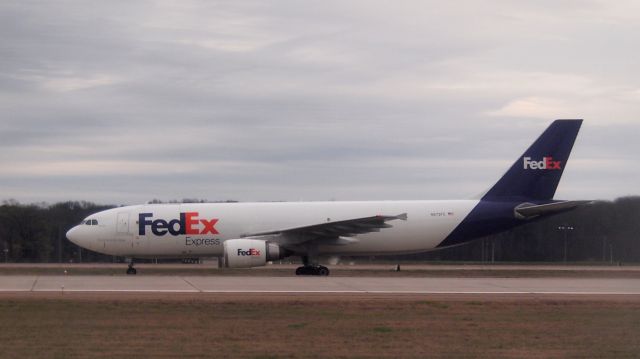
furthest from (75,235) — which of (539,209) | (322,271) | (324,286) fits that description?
(539,209)

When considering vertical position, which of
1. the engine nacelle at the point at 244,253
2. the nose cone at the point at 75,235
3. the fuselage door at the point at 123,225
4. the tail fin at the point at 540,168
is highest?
the tail fin at the point at 540,168

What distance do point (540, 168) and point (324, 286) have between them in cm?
1459

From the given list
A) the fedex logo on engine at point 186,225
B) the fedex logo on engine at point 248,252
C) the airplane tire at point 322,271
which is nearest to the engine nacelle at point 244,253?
the fedex logo on engine at point 248,252

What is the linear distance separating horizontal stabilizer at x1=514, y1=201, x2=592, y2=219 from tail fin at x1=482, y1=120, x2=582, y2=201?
1.64 feet

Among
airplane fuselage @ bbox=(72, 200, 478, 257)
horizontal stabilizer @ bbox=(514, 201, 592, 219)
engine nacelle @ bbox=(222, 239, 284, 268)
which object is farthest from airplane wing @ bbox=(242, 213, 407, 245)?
horizontal stabilizer @ bbox=(514, 201, 592, 219)

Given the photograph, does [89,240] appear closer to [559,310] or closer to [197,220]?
[197,220]

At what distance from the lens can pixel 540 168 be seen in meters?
37.7

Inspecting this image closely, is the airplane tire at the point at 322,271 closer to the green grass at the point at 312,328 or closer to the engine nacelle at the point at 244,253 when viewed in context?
the engine nacelle at the point at 244,253

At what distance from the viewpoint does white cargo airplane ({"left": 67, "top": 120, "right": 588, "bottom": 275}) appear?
37.2 metres

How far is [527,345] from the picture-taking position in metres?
14.9

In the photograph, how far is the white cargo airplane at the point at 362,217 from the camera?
3722 centimetres

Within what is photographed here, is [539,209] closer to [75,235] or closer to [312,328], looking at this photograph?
[75,235]

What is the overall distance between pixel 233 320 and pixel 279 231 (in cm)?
1834

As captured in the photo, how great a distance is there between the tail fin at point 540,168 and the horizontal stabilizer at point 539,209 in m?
0.50
